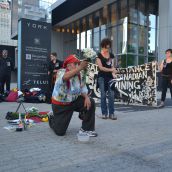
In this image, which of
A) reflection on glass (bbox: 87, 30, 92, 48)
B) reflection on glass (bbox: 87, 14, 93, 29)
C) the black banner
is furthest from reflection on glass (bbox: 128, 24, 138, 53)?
the black banner

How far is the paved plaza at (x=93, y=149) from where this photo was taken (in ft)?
11.8

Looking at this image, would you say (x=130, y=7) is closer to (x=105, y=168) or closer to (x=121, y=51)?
(x=121, y=51)

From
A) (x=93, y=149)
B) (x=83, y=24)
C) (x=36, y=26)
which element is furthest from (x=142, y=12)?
(x=93, y=149)

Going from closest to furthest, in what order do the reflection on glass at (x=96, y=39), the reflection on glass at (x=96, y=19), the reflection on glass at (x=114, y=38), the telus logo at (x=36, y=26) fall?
the telus logo at (x=36, y=26)
the reflection on glass at (x=114, y=38)
the reflection on glass at (x=96, y=19)
the reflection on glass at (x=96, y=39)

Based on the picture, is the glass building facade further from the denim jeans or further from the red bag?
the denim jeans

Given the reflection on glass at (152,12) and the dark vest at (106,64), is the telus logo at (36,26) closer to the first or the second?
the dark vest at (106,64)

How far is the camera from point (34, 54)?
11609 millimetres

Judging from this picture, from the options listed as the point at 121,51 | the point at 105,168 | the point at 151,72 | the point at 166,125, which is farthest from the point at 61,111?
the point at 121,51

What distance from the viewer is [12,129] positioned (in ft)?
18.9

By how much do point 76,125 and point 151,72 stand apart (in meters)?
4.28

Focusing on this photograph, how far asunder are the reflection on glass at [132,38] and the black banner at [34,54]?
10.8 meters

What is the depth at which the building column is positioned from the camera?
62.3 feet

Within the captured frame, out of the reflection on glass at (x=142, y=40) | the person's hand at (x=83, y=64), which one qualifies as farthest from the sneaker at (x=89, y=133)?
the reflection on glass at (x=142, y=40)

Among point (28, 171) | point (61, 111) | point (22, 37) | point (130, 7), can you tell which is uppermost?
point (130, 7)
